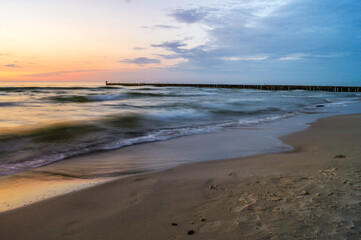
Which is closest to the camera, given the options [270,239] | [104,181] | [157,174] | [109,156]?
[270,239]

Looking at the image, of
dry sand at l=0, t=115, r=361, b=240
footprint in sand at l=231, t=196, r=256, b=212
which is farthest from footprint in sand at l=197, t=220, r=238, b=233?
footprint in sand at l=231, t=196, r=256, b=212

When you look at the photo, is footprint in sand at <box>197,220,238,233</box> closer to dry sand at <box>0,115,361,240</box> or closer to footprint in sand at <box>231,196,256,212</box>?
dry sand at <box>0,115,361,240</box>

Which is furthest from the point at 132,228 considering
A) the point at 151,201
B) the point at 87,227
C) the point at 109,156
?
the point at 109,156

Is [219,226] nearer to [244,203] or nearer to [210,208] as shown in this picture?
[210,208]

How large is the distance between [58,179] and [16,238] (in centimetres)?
189

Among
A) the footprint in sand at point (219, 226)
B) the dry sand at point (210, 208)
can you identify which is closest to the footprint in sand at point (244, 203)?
the dry sand at point (210, 208)

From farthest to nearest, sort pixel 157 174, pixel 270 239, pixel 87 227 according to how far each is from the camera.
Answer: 1. pixel 157 174
2. pixel 87 227
3. pixel 270 239

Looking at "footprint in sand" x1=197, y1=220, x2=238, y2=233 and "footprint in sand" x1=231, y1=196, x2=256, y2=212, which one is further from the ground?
"footprint in sand" x1=231, y1=196, x2=256, y2=212

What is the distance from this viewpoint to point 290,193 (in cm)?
267

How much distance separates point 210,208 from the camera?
244 centimetres

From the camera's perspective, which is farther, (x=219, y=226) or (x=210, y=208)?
(x=210, y=208)

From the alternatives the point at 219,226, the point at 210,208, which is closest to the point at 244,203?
the point at 210,208

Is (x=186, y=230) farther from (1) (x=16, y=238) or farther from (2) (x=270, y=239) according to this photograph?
(1) (x=16, y=238)

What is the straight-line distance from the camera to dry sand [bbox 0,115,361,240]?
204 centimetres
